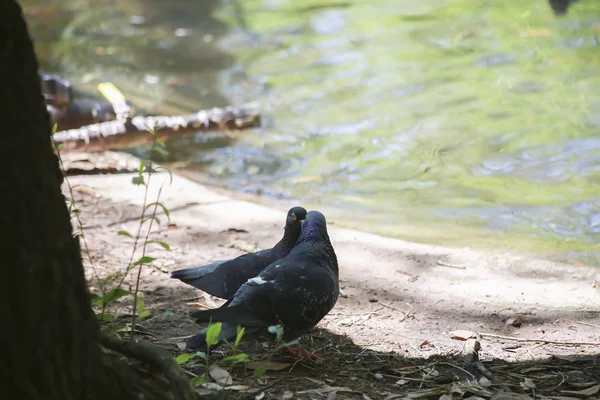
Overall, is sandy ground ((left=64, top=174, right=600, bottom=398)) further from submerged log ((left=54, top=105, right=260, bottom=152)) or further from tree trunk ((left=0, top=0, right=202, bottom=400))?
submerged log ((left=54, top=105, right=260, bottom=152))

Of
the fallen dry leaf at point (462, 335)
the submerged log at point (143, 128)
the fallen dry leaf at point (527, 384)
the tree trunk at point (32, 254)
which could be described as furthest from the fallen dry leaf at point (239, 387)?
the submerged log at point (143, 128)

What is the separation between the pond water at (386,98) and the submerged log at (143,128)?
0.21 metres

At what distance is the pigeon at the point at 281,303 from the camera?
3.47m

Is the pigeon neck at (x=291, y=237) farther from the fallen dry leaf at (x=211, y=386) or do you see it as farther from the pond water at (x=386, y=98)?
the pond water at (x=386, y=98)

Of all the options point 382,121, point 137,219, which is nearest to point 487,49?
point 382,121

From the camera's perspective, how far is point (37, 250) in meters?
2.22

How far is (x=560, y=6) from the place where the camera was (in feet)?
44.1

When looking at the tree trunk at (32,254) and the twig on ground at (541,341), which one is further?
the twig on ground at (541,341)

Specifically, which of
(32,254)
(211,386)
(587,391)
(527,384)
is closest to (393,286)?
(527,384)

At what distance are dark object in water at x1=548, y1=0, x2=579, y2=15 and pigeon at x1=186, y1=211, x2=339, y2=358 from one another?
11253mm

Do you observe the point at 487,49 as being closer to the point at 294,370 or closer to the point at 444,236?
the point at 444,236

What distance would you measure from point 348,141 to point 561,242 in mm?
3407

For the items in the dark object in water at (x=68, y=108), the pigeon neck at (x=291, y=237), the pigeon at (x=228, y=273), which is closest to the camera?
the pigeon at (x=228, y=273)

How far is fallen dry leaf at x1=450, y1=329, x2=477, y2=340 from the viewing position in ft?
12.9
